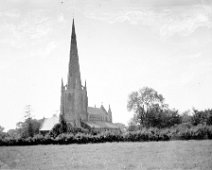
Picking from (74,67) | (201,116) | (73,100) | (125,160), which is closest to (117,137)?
(201,116)

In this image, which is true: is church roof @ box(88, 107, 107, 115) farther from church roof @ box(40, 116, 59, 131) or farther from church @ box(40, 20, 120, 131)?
church roof @ box(40, 116, 59, 131)

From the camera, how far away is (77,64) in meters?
90.6

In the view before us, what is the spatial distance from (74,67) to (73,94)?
901 centimetres

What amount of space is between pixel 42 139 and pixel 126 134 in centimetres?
1397

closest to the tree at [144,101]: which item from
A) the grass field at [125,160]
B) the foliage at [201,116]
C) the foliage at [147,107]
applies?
the foliage at [147,107]

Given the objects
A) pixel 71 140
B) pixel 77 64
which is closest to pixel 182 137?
pixel 71 140

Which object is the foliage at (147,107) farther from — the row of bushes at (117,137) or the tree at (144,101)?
the row of bushes at (117,137)

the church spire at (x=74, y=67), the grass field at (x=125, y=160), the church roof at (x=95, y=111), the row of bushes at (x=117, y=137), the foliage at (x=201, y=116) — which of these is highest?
the church spire at (x=74, y=67)

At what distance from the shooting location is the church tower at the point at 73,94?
89.2 m

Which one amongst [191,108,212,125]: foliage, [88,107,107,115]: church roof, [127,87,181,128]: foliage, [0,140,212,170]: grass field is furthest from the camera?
[88,107,107,115]: church roof

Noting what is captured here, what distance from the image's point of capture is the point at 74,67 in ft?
297

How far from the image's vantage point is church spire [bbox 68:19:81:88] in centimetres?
8888

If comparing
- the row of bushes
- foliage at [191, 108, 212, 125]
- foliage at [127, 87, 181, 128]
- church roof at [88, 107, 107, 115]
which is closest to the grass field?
the row of bushes

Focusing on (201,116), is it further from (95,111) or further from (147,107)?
(95,111)
